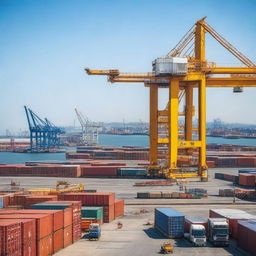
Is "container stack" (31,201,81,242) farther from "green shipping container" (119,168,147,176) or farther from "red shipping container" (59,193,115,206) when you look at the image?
"green shipping container" (119,168,147,176)

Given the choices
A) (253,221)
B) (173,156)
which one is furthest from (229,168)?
(253,221)

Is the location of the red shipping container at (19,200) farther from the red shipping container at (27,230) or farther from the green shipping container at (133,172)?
the green shipping container at (133,172)

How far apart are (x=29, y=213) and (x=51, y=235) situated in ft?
6.69

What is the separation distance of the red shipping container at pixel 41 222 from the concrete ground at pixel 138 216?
217 centimetres

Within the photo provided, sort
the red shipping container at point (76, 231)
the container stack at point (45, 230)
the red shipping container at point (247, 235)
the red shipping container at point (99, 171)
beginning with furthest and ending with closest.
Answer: the red shipping container at point (99, 171), the red shipping container at point (76, 231), the red shipping container at point (247, 235), the container stack at point (45, 230)

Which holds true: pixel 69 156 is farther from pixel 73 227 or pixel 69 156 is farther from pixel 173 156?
pixel 73 227

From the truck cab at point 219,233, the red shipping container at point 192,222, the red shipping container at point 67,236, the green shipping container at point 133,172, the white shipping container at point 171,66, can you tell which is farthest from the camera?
the green shipping container at point 133,172

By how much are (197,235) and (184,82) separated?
4576cm

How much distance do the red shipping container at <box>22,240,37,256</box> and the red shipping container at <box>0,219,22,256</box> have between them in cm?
31

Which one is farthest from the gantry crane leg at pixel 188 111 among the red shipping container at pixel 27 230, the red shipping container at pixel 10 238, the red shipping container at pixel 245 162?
the red shipping container at pixel 10 238

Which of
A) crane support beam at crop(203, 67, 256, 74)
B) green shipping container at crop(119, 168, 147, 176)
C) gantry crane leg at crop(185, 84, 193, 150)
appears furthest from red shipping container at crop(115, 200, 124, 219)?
gantry crane leg at crop(185, 84, 193, 150)

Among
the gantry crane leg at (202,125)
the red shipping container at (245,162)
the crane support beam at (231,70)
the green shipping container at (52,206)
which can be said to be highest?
the crane support beam at (231,70)

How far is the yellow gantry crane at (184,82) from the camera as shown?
69.9 meters

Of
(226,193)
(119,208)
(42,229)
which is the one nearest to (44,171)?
(226,193)
